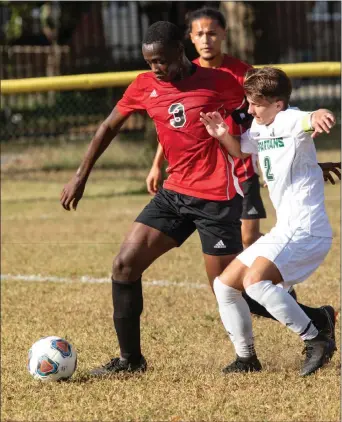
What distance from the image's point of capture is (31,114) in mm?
Result: 20062

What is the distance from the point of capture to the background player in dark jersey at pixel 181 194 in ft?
18.3

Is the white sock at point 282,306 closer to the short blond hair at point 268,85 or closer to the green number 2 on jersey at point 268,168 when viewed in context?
the green number 2 on jersey at point 268,168

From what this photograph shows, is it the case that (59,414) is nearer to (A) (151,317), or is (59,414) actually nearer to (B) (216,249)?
(B) (216,249)

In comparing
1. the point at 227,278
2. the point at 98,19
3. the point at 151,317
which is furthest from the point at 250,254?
the point at 98,19

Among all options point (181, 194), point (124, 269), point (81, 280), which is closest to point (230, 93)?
point (181, 194)

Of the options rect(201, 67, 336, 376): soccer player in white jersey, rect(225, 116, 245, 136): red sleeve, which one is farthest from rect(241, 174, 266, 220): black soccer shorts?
rect(201, 67, 336, 376): soccer player in white jersey

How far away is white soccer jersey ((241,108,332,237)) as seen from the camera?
504cm

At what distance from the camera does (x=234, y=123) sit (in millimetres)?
6422

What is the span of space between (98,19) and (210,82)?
23532 millimetres

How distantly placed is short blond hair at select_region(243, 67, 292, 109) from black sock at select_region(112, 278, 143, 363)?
141 cm

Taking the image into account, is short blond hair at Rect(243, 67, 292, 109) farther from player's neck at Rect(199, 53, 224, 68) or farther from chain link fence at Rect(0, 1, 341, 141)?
chain link fence at Rect(0, 1, 341, 141)

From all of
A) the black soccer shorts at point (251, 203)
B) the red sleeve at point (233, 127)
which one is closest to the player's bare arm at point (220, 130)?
the red sleeve at point (233, 127)

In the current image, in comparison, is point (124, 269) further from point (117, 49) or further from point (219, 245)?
point (117, 49)

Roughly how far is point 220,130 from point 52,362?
66.6 inches
